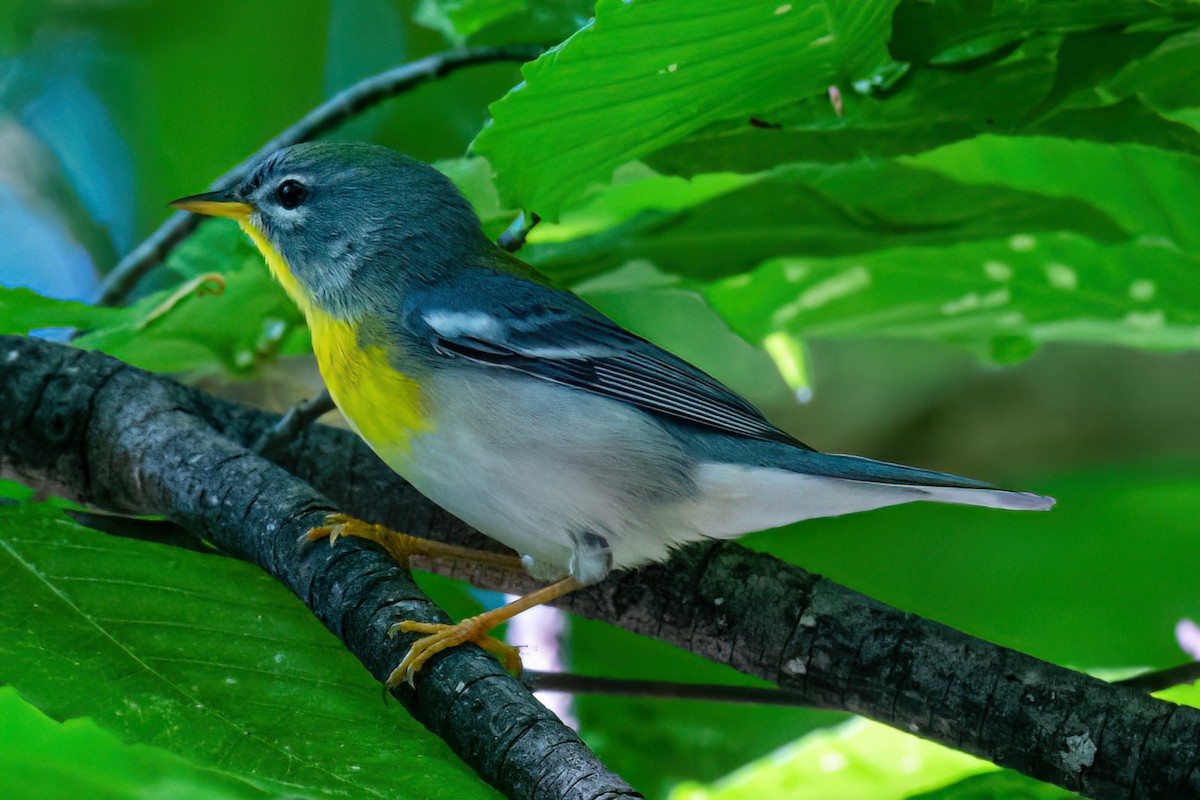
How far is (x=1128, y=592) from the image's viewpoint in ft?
6.76

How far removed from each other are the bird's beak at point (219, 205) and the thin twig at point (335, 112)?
0.05 m

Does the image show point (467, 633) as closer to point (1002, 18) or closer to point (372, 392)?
point (372, 392)

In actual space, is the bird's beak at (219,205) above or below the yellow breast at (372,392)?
above

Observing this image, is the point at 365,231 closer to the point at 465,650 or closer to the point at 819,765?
the point at 465,650

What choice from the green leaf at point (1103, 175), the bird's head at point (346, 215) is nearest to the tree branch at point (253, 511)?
the bird's head at point (346, 215)

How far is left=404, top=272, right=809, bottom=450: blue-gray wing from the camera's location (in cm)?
136

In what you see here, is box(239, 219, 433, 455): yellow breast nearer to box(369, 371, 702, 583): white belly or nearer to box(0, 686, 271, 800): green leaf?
box(369, 371, 702, 583): white belly

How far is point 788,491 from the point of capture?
1343 mm

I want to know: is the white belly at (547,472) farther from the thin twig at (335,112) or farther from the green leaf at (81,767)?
the green leaf at (81,767)

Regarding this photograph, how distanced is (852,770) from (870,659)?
46cm

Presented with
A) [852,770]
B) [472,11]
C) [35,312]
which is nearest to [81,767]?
[35,312]

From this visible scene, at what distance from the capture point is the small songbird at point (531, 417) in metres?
1.27

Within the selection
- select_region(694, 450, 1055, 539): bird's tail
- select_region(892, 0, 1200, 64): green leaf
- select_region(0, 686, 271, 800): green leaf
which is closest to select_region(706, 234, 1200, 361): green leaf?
select_region(694, 450, 1055, 539): bird's tail

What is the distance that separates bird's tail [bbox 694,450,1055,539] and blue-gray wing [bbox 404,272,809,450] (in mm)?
58
